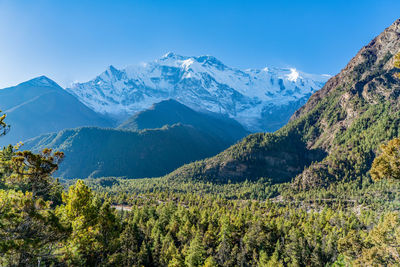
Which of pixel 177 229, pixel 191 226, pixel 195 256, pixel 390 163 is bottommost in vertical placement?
pixel 195 256

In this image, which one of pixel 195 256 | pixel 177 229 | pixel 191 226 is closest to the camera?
pixel 195 256

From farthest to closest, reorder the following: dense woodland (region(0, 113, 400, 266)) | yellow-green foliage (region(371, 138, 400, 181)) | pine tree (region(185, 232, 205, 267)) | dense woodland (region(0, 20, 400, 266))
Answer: pine tree (region(185, 232, 205, 267))
yellow-green foliage (region(371, 138, 400, 181))
dense woodland (region(0, 20, 400, 266))
dense woodland (region(0, 113, 400, 266))


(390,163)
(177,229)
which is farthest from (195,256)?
(390,163)

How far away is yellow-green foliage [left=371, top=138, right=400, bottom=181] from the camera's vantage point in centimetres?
2278

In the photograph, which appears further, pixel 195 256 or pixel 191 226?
pixel 191 226

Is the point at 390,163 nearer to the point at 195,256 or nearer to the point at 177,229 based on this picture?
the point at 195,256

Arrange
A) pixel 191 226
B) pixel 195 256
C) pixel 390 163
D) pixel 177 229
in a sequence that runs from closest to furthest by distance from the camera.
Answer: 1. pixel 390 163
2. pixel 195 256
3. pixel 191 226
4. pixel 177 229

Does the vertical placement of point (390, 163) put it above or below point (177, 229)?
above

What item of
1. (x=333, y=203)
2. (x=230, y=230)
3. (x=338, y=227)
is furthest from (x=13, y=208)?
(x=333, y=203)

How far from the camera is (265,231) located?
277 feet

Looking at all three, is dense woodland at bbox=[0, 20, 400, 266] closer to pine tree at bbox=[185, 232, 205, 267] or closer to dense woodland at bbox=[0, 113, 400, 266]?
dense woodland at bbox=[0, 113, 400, 266]

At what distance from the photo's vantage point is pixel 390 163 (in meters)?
23.1

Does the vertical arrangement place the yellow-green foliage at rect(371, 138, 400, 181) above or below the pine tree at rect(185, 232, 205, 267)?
above

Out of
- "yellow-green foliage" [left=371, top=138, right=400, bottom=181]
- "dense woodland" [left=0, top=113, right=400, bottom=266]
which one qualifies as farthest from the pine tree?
"yellow-green foliage" [left=371, top=138, right=400, bottom=181]
